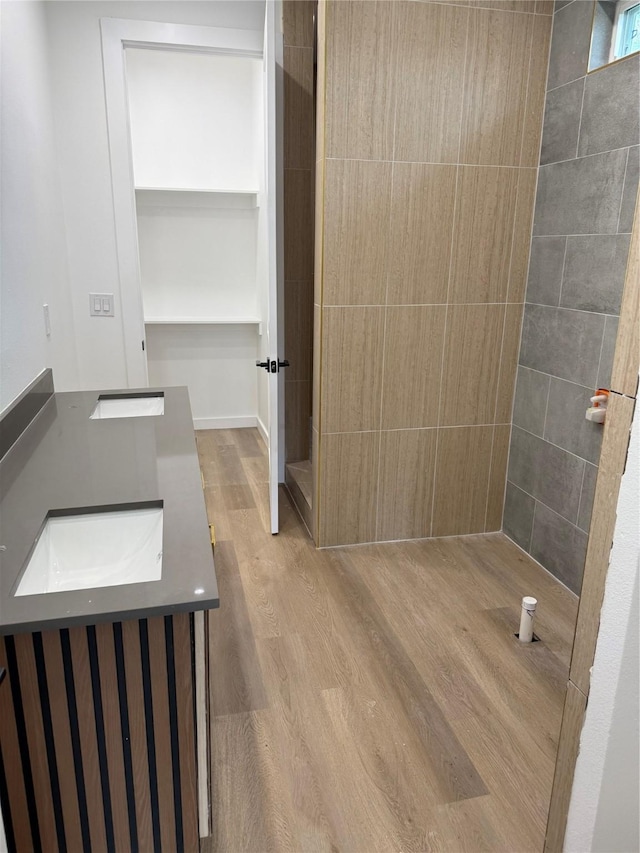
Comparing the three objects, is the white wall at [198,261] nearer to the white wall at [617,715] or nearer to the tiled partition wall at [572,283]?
the tiled partition wall at [572,283]

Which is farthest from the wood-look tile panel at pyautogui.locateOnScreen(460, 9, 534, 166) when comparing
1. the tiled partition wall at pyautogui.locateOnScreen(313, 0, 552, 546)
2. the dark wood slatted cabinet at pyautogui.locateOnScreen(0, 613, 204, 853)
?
the dark wood slatted cabinet at pyautogui.locateOnScreen(0, 613, 204, 853)

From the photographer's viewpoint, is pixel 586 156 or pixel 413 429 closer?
pixel 586 156

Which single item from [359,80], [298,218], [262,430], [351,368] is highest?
[359,80]

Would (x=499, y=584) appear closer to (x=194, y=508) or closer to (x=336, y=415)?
(x=336, y=415)

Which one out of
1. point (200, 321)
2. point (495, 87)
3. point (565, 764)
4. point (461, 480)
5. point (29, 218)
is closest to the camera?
point (565, 764)

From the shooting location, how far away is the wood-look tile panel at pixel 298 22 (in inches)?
130

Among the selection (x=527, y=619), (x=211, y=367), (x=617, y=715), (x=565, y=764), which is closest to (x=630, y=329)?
(x=617, y=715)

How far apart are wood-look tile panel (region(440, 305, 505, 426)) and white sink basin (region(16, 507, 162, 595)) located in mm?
1882

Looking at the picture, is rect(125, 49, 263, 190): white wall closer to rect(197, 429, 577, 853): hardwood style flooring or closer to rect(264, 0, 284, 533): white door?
rect(264, 0, 284, 533): white door

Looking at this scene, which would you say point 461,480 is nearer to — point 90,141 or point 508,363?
point 508,363

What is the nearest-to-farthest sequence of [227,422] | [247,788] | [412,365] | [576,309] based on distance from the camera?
[247,788] → [576,309] → [412,365] → [227,422]

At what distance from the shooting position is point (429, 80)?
264 cm

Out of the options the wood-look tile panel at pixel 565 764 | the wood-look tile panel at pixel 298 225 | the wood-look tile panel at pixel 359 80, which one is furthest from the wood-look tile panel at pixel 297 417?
the wood-look tile panel at pixel 565 764

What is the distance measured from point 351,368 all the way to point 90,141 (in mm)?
1852
